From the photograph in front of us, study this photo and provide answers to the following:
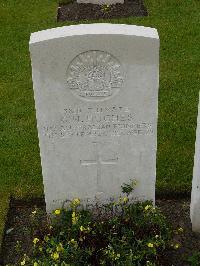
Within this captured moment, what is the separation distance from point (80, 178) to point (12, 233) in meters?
0.93

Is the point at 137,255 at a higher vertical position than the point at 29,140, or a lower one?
lower

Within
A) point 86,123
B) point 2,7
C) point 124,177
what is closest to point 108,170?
point 124,177

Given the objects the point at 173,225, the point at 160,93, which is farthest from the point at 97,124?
the point at 160,93

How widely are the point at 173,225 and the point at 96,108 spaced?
1.48 m

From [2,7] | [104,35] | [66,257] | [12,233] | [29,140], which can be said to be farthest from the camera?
[2,7]

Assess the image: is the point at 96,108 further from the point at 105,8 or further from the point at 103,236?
the point at 105,8

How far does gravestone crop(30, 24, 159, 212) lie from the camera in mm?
4039

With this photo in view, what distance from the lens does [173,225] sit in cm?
500

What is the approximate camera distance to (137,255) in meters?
4.35

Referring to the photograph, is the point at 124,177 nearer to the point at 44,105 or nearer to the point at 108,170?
the point at 108,170

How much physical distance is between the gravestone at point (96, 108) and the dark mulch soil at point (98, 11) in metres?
5.46

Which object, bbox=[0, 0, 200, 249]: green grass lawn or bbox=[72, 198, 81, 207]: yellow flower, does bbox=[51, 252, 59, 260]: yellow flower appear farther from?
bbox=[0, 0, 200, 249]: green grass lawn

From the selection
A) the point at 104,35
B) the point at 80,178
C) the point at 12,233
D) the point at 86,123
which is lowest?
the point at 12,233

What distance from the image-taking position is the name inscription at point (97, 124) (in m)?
4.36
